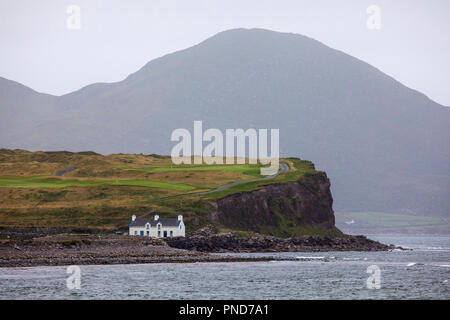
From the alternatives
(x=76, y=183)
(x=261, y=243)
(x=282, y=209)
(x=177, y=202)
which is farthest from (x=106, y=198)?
(x=261, y=243)

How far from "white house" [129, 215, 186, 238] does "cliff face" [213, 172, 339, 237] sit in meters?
21.0

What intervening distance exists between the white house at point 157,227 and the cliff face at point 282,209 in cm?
2104

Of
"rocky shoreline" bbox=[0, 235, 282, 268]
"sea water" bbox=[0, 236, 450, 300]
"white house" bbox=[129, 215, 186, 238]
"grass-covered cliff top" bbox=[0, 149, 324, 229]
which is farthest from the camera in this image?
"grass-covered cliff top" bbox=[0, 149, 324, 229]

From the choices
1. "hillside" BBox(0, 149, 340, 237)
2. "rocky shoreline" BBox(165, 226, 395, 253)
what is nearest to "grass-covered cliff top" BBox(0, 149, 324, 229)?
"hillside" BBox(0, 149, 340, 237)

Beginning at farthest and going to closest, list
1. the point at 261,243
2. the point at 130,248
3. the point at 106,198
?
the point at 106,198 < the point at 261,243 < the point at 130,248

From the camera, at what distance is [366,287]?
7600cm

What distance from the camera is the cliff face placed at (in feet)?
553

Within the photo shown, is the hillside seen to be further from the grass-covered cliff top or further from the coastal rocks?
the coastal rocks

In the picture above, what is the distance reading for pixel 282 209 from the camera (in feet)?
588

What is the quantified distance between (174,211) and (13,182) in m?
54.3

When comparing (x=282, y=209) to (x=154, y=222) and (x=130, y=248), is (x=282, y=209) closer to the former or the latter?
(x=154, y=222)

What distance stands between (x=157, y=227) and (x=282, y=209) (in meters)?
47.0
